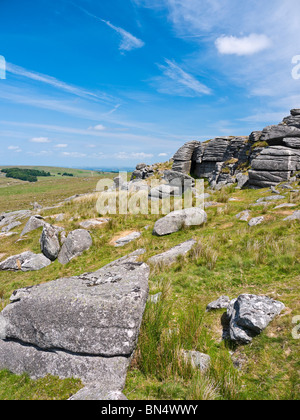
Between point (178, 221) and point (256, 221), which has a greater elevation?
point (256, 221)

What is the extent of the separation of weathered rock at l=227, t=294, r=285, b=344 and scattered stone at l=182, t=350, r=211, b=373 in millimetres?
957

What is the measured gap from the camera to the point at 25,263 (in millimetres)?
14672

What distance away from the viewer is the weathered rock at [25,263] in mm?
14477

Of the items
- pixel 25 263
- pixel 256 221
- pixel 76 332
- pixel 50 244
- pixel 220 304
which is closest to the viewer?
pixel 76 332

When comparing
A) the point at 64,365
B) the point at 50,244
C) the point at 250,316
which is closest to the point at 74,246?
the point at 50,244

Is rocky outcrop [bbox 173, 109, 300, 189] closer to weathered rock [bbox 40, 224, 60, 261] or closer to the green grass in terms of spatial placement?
the green grass

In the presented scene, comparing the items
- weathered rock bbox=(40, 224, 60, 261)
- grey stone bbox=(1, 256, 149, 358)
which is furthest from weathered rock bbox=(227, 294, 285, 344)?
weathered rock bbox=(40, 224, 60, 261)

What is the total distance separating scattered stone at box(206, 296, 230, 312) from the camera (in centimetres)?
658

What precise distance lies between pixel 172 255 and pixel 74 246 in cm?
773

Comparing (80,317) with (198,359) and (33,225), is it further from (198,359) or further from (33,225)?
(33,225)

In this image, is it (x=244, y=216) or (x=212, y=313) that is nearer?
(x=212, y=313)

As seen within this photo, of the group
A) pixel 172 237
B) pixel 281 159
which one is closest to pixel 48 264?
pixel 172 237

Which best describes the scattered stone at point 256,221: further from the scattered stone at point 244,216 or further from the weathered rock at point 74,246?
the weathered rock at point 74,246

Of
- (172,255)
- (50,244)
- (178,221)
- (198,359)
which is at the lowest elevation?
(50,244)
